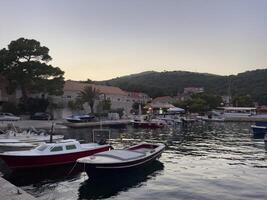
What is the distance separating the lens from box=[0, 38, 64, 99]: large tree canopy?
72.9 m

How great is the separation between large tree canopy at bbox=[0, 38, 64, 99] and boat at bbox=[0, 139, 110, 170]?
46663mm

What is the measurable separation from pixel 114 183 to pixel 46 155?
5670 millimetres

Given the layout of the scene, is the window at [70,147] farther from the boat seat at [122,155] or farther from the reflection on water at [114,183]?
the reflection on water at [114,183]

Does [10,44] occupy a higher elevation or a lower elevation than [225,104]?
higher

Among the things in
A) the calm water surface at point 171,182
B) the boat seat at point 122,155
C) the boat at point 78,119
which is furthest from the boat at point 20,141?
the boat at point 78,119

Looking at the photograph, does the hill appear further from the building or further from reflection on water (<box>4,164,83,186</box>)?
reflection on water (<box>4,164,83,186</box>)

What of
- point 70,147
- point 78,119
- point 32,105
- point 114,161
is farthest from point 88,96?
point 114,161

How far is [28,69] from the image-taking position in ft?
241

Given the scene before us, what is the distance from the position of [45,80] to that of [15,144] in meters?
42.3

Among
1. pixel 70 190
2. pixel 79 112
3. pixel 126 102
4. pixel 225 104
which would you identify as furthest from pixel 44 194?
pixel 225 104

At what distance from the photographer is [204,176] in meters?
25.4

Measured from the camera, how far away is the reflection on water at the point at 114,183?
830 inches

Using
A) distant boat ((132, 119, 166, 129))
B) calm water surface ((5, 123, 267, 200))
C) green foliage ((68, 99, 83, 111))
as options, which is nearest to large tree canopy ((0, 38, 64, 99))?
green foliage ((68, 99, 83, 111))

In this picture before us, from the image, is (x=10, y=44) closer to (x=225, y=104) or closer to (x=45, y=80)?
(x=45, y=80)
